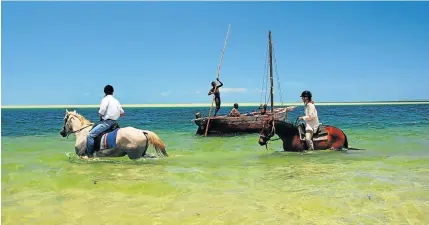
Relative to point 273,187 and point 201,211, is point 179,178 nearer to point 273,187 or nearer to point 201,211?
point 273,187

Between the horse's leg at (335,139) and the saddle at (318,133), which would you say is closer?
the saddle at (318,133)

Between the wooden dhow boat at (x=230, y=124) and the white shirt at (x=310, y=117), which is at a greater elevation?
the white shirt at (x=310, y=117)

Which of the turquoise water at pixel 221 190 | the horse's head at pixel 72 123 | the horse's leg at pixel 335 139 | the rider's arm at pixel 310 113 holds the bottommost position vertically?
the turquoise water at pixel 221 190

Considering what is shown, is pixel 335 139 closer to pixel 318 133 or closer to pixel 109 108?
pixel 318 133

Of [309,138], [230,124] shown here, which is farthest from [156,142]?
[230,124]

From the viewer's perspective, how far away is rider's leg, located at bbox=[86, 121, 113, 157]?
11.3m

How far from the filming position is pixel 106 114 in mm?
11164

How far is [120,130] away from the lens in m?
11.4

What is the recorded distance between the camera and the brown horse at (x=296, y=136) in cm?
1311

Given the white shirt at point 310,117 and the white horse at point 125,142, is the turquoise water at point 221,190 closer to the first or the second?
the white horse at point 125,142

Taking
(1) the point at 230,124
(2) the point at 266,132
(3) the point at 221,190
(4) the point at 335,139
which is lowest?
(3) the point at 221,190

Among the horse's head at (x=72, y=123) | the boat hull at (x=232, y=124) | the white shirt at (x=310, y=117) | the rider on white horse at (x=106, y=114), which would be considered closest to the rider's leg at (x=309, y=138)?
the white shirt at (x=310, y=117)

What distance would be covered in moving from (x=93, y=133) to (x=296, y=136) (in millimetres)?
6179

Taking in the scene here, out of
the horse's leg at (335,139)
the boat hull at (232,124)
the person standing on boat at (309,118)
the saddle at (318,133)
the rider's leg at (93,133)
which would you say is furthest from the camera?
the boat hull at (232,124)
